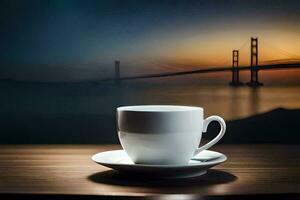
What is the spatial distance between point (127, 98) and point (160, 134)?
0.46 meters

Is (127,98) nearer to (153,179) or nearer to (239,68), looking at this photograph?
(239,68)

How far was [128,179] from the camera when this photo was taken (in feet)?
2.53

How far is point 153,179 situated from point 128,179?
35 millimetres

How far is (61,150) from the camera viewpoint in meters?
1.10

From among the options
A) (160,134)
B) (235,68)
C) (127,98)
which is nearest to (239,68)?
(235,68)

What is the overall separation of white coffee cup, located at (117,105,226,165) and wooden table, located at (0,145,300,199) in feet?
0.14

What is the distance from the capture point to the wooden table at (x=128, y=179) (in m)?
0.69

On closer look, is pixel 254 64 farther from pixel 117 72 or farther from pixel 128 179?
pixel 128 179

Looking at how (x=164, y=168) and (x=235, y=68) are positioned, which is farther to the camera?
(x=235, y=68)

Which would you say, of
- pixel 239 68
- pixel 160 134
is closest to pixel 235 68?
pixel 239 68

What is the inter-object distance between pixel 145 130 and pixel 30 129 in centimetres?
53

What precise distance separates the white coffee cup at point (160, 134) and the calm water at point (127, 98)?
0.41m

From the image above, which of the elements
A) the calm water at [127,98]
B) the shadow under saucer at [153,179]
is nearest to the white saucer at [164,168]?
the shadow under saucer at [153,179]

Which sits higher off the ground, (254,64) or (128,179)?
(254,64)
